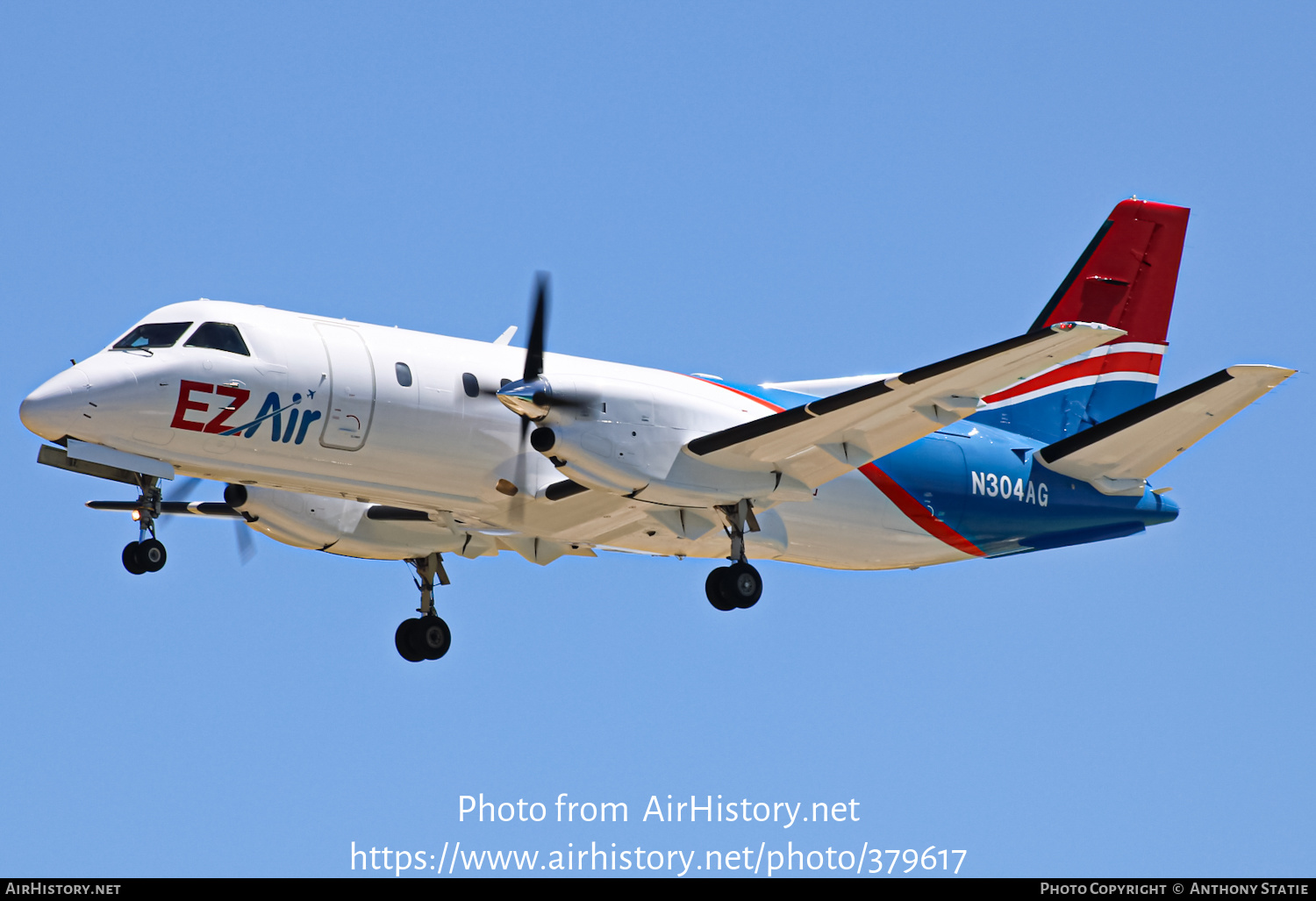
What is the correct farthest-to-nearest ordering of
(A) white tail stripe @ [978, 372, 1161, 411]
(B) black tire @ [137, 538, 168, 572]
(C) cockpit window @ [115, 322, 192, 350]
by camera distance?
(A) white tail stripe @ [978, 372, 1161, 411] < (C) cockpit window @ [115, 322, 192, 350] < (B) black tire @ [137, 538, 168, 572]

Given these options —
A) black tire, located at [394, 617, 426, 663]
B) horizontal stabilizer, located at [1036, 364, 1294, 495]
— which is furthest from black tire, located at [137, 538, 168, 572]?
horizontal stabilizer, located at [1036, 364, 1294, 495]

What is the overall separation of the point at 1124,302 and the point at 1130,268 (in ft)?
1.55

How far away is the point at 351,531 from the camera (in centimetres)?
1955

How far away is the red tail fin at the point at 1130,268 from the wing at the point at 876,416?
18.5ft

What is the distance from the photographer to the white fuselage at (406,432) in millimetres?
15734

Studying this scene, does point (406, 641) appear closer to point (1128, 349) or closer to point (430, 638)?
point (430, 638)

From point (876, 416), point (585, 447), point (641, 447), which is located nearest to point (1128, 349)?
point (876, 416)

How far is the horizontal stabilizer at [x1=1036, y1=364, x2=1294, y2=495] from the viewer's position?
55.3ft

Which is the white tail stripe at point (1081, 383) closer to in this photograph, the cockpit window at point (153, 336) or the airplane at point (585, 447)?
the airplane at point (585, 447)

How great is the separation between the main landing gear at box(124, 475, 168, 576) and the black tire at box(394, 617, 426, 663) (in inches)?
191

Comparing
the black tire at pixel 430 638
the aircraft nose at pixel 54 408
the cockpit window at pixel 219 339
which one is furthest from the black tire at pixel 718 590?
the aircraft nose at pixel 54 408

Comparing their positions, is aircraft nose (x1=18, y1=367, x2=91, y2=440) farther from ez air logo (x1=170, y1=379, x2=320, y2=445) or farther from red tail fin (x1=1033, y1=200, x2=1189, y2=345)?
red tail fin (x1=1033, y1=200, x2=1189, y2=345)

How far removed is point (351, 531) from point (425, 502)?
244cm

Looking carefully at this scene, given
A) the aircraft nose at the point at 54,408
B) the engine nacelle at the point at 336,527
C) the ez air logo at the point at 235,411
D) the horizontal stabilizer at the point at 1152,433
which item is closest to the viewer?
the aircraft nose at the point at 54,408
